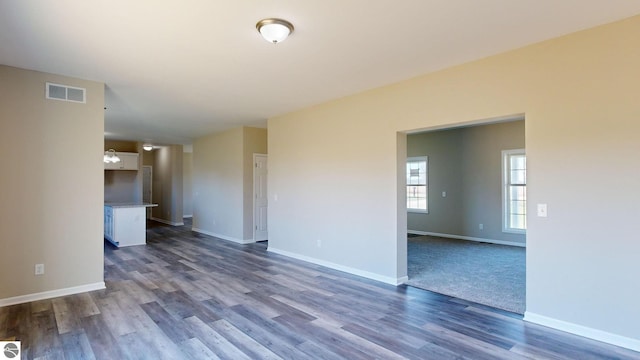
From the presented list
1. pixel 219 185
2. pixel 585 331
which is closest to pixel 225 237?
pixel 219 185

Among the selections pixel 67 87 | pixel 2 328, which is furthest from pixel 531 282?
pixel 67 87

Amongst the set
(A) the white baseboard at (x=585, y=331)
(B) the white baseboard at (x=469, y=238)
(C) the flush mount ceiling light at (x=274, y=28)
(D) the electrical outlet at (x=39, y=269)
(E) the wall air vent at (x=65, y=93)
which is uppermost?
(C) the flush mount ceiling light at (x=274, y=28)

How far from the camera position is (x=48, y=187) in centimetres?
395

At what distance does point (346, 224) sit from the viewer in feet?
16.7

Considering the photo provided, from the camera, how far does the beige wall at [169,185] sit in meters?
10.8

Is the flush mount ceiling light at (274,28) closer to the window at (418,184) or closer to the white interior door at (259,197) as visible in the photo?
the white interior door at (259,197)

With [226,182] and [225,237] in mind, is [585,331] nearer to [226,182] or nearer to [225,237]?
[225,237]

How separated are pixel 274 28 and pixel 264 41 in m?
0.41

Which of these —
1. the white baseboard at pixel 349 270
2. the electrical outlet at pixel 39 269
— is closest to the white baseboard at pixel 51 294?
the electrical outlet at pixel 39 269

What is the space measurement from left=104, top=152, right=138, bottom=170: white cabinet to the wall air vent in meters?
6.11

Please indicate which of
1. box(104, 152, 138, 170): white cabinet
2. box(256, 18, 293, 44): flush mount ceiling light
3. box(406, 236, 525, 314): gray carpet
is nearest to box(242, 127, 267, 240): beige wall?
box(406, 236, 525, 314): gray carpet

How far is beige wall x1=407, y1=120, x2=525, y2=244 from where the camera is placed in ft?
24.3

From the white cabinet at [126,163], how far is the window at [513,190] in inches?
385

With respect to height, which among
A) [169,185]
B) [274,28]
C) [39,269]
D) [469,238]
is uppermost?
[274,28]
